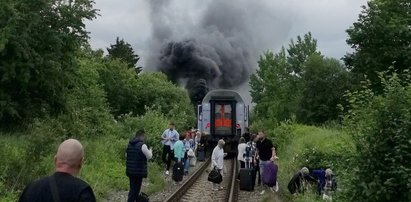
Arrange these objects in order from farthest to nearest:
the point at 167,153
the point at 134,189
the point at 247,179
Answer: the point at 167,153, the point at 247,179, the point at 134,189

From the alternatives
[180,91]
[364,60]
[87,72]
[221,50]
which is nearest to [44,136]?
[87,72]

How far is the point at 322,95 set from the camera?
51875 millimetres

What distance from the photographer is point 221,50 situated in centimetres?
6869

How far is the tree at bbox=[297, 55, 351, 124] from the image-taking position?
165 feet

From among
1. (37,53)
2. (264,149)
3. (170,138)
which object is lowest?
(264,149)

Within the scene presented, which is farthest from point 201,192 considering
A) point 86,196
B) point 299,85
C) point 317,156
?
point 299,85

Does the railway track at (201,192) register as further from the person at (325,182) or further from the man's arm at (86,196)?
the man's arm at (86,196)

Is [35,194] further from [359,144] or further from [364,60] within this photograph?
[364,60]

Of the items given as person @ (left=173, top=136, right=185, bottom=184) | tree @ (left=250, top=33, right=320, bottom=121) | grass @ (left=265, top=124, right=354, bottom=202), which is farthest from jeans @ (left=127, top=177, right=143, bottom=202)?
tree @ (left=250, top=33, right=320, bottom=121)

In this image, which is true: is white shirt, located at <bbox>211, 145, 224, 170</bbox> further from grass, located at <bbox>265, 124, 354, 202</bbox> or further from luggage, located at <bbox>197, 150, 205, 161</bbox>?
luggage, located at <bbox>197, 150, 205, 161</bbox>

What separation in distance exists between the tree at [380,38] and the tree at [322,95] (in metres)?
2.83

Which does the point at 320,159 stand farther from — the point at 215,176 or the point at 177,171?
the point at 177,171

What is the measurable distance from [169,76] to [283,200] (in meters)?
51.8

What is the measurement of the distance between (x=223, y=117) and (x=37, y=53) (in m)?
15.8
